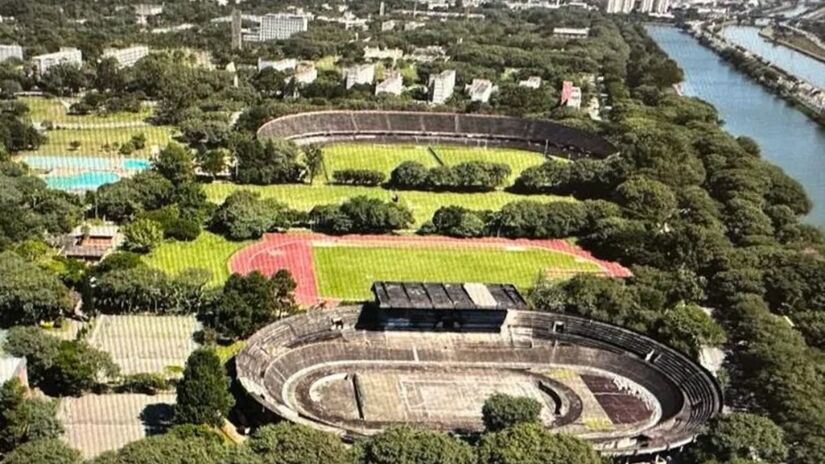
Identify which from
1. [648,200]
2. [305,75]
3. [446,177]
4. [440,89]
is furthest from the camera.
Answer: [305,75]

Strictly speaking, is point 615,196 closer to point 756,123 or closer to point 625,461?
point 625,461

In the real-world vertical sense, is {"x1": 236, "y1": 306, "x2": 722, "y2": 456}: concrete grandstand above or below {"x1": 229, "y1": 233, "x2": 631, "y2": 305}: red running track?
above

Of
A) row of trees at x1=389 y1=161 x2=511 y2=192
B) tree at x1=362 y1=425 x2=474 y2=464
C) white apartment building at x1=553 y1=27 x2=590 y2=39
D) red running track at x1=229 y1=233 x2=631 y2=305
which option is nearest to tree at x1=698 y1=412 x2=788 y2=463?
tree at x1=362 y1=425 x2=474 y2=464

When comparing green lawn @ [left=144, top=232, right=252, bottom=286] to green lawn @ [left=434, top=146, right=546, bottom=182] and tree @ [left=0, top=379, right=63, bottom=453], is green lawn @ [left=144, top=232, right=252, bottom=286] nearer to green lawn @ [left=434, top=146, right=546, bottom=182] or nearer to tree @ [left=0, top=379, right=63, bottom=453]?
tree @ [left=0, top=379, right=63, bottom=453]

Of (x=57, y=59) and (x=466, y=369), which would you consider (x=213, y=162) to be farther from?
(x=57, y=59)

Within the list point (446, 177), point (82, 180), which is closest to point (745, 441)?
point (446, 177)

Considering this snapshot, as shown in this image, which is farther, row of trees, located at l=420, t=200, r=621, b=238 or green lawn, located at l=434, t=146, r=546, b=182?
green lawn, located at l=434, t=146, r=546, b=182

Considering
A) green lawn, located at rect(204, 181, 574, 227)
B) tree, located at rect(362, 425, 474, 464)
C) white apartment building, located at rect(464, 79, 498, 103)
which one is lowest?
green lawn, located at rect(204, 181, 574, 227)
